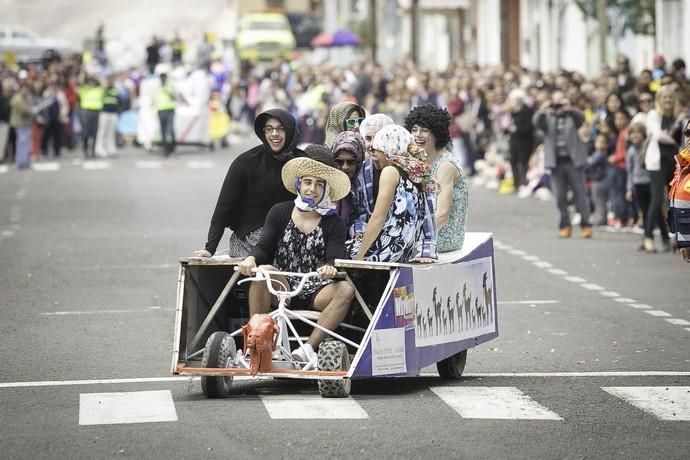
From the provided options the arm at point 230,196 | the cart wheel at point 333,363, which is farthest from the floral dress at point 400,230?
the arm at point 230,196

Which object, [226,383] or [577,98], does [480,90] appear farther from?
[226,383]

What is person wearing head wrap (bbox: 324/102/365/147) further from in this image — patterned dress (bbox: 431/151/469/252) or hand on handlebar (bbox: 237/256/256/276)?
hand on handlebar (bbox: 237/256/256/276)

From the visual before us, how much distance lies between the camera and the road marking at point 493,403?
10.8 m

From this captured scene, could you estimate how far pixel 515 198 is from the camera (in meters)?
32.6

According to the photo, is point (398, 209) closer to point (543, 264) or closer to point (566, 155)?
point (543, 264)

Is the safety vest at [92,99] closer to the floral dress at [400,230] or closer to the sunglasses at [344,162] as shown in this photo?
the sunglasses at [344,162]

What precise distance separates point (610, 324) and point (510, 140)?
17667 mm

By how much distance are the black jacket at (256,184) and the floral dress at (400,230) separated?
97cm

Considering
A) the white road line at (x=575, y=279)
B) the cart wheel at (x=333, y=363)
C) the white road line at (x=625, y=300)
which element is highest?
the cart wheel at (x=333, y=363)

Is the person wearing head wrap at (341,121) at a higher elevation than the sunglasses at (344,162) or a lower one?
higher

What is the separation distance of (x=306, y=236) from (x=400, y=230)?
0.59 meters

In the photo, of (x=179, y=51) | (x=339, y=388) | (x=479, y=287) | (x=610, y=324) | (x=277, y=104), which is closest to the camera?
(x=339, y=388)

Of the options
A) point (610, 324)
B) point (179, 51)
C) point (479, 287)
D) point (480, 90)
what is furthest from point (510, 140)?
point (179, 51)

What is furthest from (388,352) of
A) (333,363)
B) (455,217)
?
(455,217)
